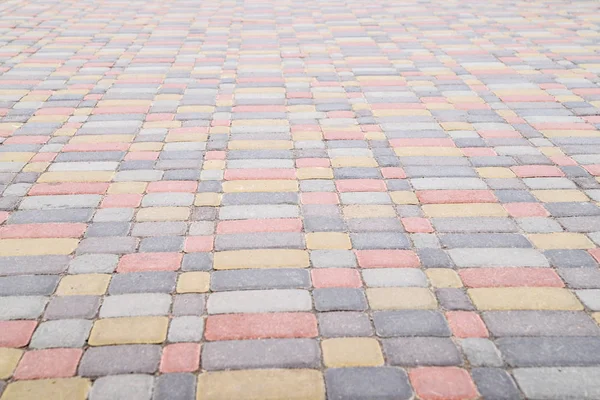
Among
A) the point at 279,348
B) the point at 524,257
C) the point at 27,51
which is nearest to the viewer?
the point at 279,348

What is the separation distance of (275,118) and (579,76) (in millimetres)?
2419

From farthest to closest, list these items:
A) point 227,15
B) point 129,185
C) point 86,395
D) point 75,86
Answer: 1. point 227,15
2. point 75,86
3. point 129,185
4. point 86,395

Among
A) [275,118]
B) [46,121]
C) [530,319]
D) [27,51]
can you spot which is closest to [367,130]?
[275,118]

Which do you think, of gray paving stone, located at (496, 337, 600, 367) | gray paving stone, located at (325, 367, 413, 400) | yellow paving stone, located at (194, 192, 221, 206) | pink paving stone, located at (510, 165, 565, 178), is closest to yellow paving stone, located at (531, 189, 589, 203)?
pink paving stone, located at (510, 165, 565, 178)

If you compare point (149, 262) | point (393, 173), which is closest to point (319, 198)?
point (393, 173)

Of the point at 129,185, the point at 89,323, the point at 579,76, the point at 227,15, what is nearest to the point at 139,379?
the point at 89,323

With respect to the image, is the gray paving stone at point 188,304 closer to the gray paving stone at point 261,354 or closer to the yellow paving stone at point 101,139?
the gray paving stone at point 261,354

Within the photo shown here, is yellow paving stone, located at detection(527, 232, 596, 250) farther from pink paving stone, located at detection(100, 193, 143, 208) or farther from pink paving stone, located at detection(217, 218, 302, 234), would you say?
pink paving stone, located at detection(100, 193, 143, 208)

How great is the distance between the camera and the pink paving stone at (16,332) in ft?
5.89

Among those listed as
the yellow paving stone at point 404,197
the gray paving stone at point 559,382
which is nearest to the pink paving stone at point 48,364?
the gray paving stone at point 559,382

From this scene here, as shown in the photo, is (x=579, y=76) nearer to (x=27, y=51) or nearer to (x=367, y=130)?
(x=367, y=130)

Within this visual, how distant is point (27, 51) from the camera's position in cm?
481

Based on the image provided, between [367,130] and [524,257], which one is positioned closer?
[524,257]

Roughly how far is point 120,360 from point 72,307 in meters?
0.35
